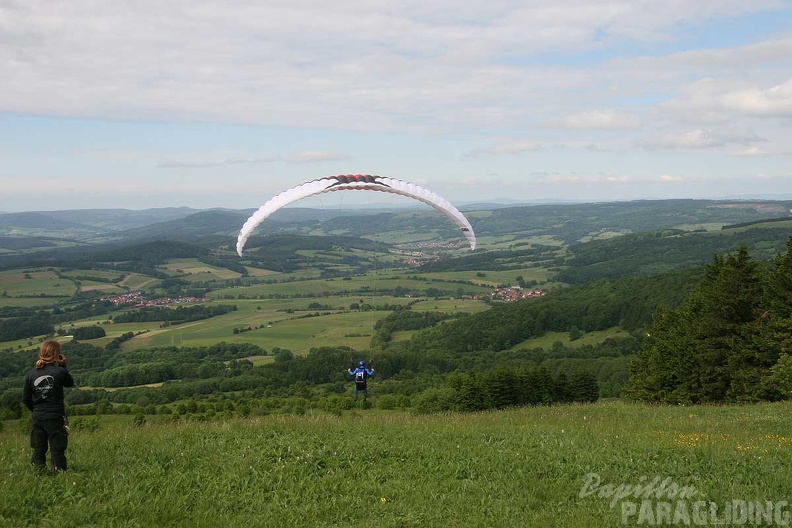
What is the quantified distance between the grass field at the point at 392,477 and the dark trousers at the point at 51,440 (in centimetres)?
29

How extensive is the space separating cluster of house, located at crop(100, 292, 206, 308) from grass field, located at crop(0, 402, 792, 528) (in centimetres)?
15395

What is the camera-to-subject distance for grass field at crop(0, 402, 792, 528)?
22.9ft

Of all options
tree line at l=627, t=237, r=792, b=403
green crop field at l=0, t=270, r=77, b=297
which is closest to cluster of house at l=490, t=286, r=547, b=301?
tree line at l=627, t=237, r=792, b=403

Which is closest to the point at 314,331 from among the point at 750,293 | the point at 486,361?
the point at 486,361

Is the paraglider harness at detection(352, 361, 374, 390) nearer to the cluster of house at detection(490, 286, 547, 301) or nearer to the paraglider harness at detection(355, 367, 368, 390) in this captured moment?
the paraglider harness at detection(355, 367, 368, 390)

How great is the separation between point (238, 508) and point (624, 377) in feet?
222

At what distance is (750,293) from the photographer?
28.6 metres

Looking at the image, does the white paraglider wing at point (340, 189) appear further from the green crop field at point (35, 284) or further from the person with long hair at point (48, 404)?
the green crop field at point (35, 284)

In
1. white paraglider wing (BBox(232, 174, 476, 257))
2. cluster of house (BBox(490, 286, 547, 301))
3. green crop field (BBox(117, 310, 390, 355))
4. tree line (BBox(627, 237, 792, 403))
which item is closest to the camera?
white paraglider wing (BBox(232, 174, 476, 257))

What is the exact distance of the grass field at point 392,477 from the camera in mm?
6992

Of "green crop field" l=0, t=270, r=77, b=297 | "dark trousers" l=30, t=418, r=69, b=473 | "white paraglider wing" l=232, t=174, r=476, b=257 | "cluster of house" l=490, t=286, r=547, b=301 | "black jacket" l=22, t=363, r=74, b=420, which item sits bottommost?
"cluster of house" l=490, t=286, r=547, b=301

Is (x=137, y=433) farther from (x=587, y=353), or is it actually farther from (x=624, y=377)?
(x=587, y=353)

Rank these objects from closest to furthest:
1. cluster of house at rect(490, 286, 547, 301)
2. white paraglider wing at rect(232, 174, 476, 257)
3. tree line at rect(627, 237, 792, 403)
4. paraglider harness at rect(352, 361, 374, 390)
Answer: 1. paraglider harness at rect(352, 361, 374, 390)
2. white paraglider wing at rect(232, 174, 476, 257)
3. tree line at rect(627, 237, 792, 403)
4. cluster of house at rect(490, 286, 547, 301)

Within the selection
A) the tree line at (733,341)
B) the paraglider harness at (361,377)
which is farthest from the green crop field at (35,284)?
the tree line at (733,341)
